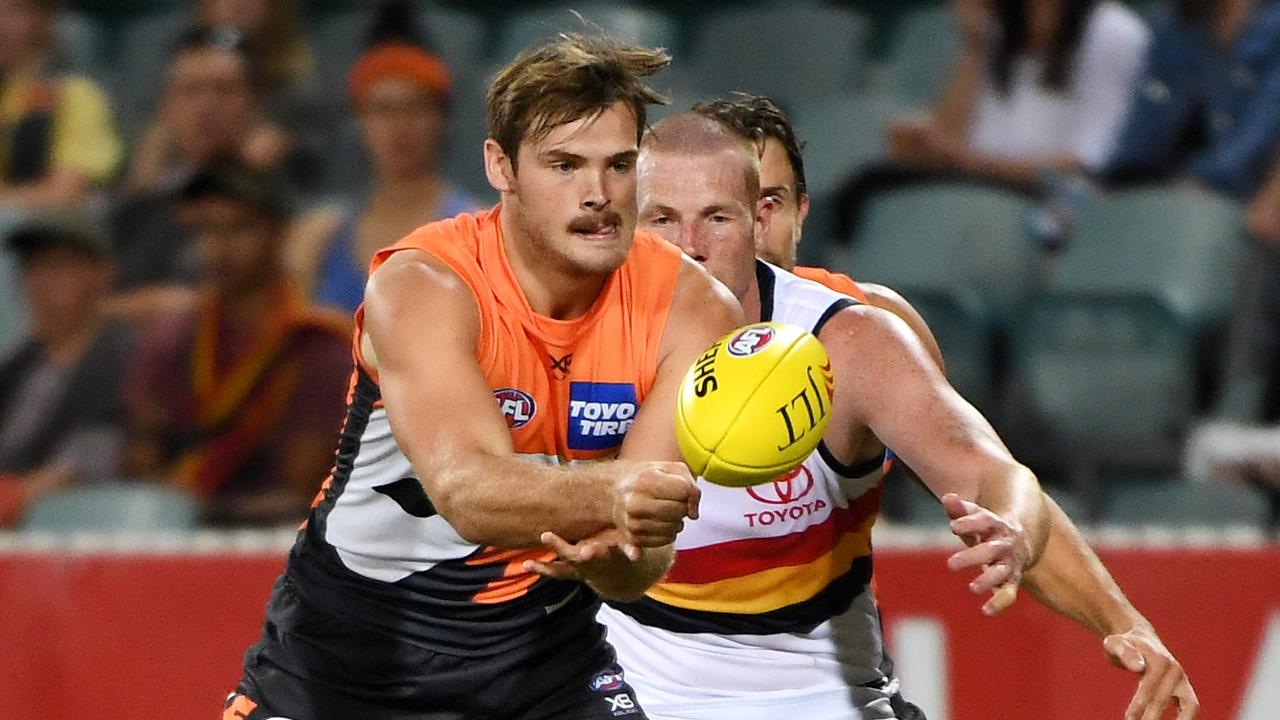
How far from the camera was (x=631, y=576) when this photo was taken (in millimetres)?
3365

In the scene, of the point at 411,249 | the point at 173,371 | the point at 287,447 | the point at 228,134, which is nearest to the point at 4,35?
the point at 228,134

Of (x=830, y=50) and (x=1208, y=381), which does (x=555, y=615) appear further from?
(x=830, y=50)

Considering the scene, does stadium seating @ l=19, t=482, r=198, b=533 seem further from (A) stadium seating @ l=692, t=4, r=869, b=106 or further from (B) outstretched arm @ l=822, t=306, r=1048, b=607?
(B) outstretched arm @ l=822, t=306, r=1048, b=607

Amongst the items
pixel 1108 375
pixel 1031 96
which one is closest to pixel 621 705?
pixel 1108 375

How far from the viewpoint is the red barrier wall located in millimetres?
5445

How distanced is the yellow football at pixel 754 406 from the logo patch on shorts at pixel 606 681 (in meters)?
0.73

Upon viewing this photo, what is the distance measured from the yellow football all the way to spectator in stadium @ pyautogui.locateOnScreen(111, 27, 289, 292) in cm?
464

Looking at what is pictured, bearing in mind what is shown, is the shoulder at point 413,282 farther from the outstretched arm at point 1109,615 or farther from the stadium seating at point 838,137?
the stadium seating at point 838,137

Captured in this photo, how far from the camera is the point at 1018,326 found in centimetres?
721

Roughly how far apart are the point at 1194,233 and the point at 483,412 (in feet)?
15.2

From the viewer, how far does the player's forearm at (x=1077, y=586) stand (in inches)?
139

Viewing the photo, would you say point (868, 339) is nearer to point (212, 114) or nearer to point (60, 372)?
point (60, 372)

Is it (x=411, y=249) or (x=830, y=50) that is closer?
(x=411, y=249)

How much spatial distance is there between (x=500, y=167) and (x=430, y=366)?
1.67 feet
